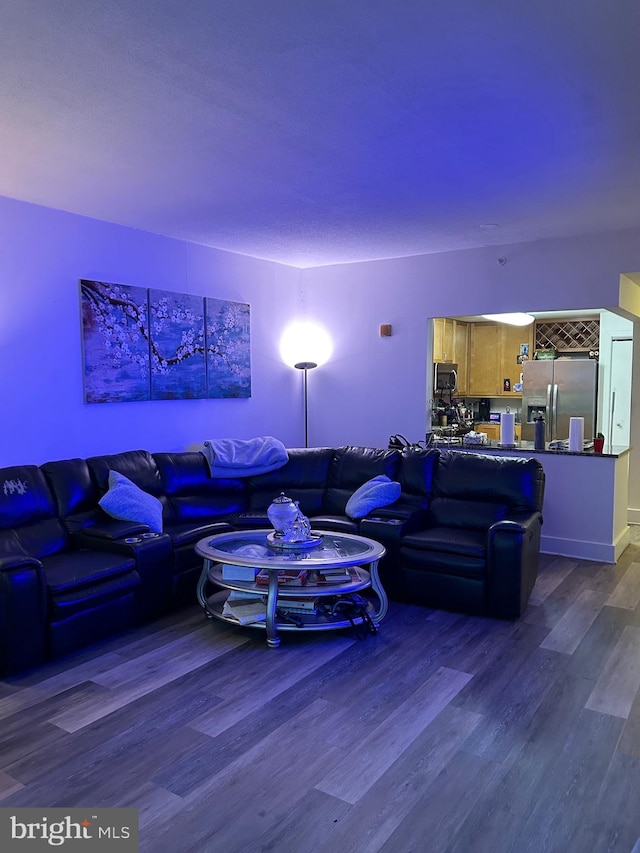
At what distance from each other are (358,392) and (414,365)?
26.2 inches

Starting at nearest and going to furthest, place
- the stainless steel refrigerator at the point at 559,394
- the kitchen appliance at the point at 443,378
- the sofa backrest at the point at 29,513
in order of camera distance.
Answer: the sofa backrest at the point at 29,513 → the stainless steel refrigerator at the point at 559,394 → the kitchen appliance at the point at 443,378

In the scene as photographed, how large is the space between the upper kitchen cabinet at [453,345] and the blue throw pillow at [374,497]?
2.92 metres

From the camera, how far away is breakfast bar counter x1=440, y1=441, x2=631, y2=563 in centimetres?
501

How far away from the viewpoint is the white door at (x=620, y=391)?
6625 mm

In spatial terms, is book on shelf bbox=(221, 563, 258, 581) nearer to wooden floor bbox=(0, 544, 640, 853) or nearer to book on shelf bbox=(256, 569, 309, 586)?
book on shelf bbox=(256, 569, 309, 586)

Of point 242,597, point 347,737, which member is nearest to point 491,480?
point 242,597

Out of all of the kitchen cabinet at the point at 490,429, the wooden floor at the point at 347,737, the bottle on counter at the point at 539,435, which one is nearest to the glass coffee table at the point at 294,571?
the wooden floor at the point at 347,737

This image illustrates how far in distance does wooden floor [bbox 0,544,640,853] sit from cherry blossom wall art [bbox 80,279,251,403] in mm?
1899

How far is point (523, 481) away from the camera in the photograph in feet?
14.5

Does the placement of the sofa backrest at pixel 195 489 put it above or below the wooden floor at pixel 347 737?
Result: above

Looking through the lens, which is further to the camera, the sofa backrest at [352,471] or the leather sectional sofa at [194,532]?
the sofa backrest at [352,471]

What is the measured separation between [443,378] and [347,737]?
5014 millimetres

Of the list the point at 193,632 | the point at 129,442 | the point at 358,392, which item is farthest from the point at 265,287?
the point at 193,632

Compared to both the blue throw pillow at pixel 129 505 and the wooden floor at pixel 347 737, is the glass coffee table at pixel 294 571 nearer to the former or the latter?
the wooden floor at pixel 347 737
